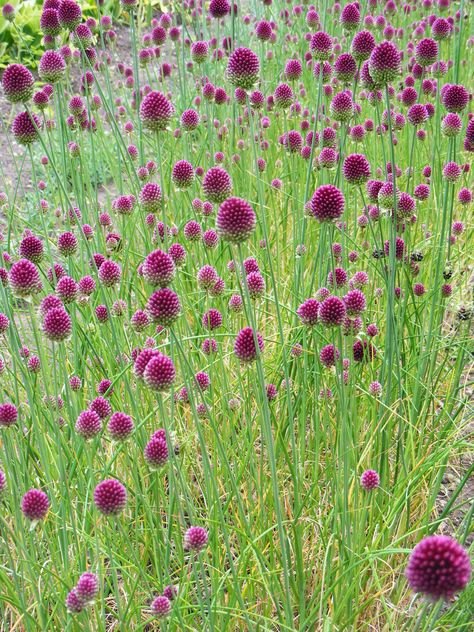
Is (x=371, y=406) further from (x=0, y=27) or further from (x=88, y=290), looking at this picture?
(x=0, y=27)

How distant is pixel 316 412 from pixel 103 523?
2.11ft

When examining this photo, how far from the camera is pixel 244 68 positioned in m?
1.61

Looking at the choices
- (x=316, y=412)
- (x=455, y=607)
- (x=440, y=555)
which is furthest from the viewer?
(x=316, y=412)

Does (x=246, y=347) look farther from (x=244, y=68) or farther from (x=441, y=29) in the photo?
(x=441, y=29)

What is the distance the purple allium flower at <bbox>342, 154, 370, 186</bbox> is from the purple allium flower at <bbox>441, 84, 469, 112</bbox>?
1.94 ft

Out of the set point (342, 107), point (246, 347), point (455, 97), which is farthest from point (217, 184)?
point (455, 97)

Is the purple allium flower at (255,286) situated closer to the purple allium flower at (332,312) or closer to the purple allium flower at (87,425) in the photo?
the purple allium flower at (332,312)

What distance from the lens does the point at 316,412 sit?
185cm

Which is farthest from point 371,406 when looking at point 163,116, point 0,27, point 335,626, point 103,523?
point 0,27

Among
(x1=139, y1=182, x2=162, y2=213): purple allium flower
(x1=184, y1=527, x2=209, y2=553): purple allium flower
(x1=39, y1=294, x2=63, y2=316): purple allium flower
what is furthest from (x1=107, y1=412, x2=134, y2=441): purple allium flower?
(x1=139, y1=182, x2=162, y2=213): purple allium flower

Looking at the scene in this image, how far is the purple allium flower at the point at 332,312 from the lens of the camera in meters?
1.43

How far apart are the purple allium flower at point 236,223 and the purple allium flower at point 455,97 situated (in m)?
1.25

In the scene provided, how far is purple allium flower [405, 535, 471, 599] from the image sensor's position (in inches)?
33.7

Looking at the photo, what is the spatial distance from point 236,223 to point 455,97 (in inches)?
51.0
